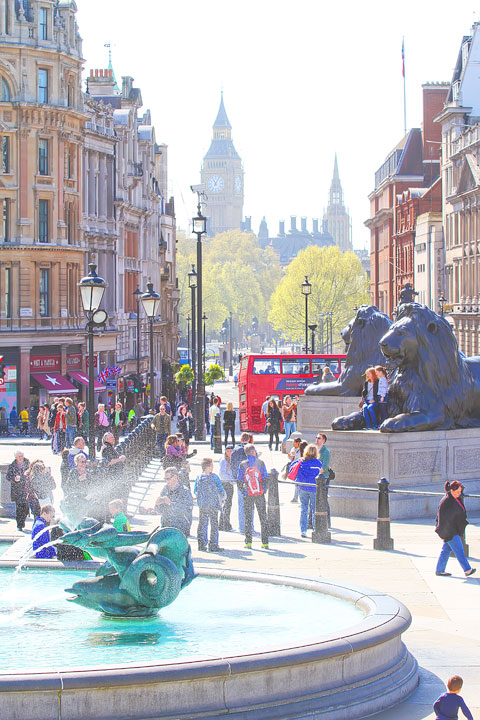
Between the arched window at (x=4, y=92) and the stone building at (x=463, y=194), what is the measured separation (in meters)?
31.0

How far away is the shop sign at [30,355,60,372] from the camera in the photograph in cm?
5172

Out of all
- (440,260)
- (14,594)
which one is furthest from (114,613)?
(440,260)

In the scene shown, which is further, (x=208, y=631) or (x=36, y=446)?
(x=36, y=446)

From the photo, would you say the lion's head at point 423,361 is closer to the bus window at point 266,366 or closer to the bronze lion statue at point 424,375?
the bronze lion statue at point 424,375

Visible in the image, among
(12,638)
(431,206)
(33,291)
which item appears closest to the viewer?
(12,638)

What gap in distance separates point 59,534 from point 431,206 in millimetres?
85440

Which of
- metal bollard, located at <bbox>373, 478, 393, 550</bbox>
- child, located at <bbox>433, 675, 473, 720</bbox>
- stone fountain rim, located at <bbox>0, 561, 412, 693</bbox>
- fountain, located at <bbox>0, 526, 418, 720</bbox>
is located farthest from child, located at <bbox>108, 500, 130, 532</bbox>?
child, located at <bbox>433, 675, 473, 720</bbox>

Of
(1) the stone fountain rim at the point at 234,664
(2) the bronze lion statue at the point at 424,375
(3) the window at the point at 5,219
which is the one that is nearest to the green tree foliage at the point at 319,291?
(3) the window at the point at 5,219

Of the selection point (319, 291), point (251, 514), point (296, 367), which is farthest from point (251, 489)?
point (319, 291)

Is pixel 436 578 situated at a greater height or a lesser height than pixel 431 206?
lesser

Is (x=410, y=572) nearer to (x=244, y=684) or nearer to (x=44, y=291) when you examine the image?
(x=244, y=684)

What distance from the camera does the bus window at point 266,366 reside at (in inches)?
1850

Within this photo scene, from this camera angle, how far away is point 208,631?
37.8ft

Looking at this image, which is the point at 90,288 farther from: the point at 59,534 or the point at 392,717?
the point at 392,717
